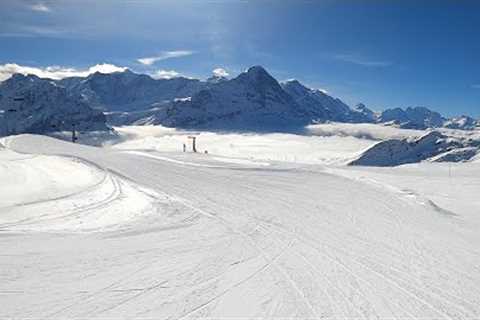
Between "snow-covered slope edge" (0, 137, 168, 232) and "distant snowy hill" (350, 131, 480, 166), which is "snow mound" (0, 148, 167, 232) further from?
"distant snowy hill" (350, 131, 480, 166)

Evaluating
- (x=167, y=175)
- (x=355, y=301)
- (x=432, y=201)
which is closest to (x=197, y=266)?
(x=355, y=301)

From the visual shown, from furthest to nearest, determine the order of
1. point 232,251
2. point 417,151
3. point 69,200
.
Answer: point 417,151 → point 69,200 → point 232,251

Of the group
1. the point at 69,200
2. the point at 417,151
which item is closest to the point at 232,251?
the point at 69,200

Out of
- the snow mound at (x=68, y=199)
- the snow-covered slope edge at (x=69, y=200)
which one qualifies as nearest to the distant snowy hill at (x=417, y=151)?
the snow mound at (x=68, y=199)

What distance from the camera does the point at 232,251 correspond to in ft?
37.3

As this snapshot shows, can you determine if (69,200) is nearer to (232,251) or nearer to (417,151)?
(232,251)

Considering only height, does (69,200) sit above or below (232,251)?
above

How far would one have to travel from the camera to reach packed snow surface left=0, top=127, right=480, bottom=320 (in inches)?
324

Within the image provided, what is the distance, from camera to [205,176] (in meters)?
24.9

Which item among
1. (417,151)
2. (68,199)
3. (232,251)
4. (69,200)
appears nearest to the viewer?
(232,251)

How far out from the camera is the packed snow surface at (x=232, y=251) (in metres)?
8.22

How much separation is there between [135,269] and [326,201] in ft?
35.5

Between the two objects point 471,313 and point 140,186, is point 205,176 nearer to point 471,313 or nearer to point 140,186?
point 140,186

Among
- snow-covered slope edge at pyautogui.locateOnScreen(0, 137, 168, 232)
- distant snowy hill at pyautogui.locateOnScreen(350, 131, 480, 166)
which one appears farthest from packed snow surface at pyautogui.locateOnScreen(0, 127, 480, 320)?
distant snowy hill at pyautogui.locateOnScreen(350, 131, 480, 166)
